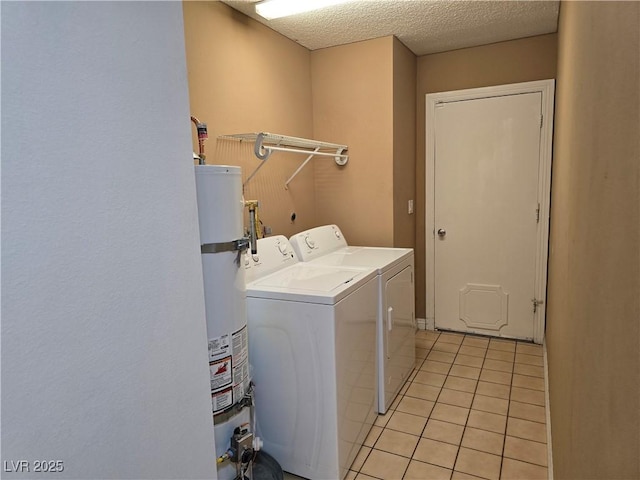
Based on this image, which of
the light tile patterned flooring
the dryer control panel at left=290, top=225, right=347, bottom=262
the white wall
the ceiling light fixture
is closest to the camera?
the white wall

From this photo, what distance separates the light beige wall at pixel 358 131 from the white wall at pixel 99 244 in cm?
230

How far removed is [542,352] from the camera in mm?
3262

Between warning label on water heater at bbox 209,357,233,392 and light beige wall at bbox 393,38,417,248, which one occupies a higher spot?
light beige wall at bbox 393,38,417,248

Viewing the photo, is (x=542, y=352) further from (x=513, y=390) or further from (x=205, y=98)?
(x=205, y=98)

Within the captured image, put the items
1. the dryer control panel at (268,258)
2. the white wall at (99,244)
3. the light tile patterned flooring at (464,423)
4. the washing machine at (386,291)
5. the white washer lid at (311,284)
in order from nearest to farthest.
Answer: the white wall at (99,244) → the white washer lid at (311,284) → the light tile patterned flooring at (464,423) → the dryer control panel at (268,258) → the washing machine at (386,291)

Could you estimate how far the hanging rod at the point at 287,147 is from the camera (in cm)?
231

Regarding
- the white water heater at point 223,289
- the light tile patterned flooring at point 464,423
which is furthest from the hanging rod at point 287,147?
the light tile patterned flooring at point 464,423

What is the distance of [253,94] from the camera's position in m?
Result: 2.64

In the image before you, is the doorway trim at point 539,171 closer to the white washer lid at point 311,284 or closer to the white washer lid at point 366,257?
the white washer lid at point 366,257

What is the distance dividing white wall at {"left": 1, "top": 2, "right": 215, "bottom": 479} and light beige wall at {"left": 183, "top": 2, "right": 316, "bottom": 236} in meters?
1.31

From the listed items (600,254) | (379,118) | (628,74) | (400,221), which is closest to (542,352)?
(400,221)

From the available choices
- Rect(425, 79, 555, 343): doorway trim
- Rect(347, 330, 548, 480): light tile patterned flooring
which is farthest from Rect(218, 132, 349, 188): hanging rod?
Rect(347, 330, 548, 480): light tile patterned flooring

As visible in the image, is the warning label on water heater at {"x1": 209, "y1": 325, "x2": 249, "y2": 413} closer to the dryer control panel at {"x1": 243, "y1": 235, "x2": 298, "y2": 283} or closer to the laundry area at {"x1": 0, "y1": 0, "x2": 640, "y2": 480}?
the laundry area at {"x1": 0, "y1": 0, "x2": 640, "y2": 480}

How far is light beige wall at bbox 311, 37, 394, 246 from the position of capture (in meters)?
3.12
